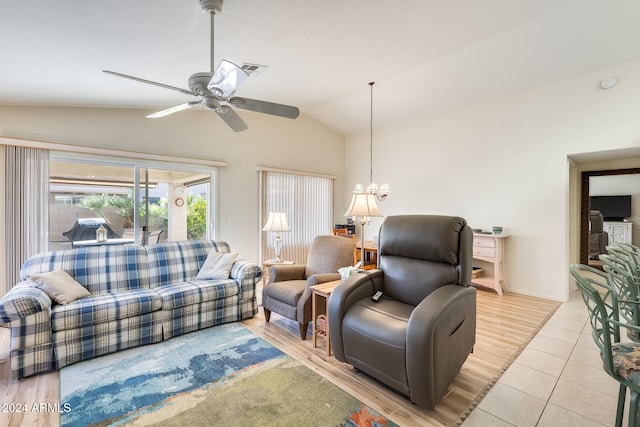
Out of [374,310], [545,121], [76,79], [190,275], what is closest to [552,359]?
[374,310]

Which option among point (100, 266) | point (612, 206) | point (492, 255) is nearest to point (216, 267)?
point (100, 266)

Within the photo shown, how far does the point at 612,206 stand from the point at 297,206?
17.4ft

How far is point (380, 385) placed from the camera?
2.05 meters

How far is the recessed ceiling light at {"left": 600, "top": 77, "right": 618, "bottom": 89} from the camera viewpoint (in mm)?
3564

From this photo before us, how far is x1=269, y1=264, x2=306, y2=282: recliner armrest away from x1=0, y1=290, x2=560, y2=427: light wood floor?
1.54ft

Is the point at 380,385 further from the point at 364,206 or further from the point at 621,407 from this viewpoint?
the point at 364,206

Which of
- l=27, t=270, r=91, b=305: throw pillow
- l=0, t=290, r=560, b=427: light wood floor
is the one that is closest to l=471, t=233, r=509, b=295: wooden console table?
l=0, t=290, r=560, b=427: light wood floor

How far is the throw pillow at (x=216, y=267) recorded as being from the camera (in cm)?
331

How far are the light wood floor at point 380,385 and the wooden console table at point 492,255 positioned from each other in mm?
919

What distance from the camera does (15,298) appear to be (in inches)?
83.6

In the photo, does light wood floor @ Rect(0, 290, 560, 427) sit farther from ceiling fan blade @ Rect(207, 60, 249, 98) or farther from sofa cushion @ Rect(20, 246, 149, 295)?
ceiling fan blade @ Rect(207, 60, 249, 98)

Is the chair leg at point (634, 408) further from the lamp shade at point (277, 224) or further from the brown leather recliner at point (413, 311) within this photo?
the lamp shade at point (277, 224)

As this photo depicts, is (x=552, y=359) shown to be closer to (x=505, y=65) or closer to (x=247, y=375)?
(x=247, y=375)

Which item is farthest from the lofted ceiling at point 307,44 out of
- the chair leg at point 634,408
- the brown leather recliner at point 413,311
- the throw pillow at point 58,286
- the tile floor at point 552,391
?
the tile floor at point 552,391
